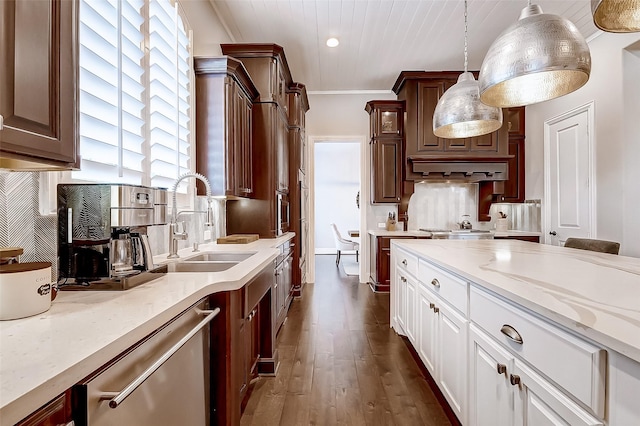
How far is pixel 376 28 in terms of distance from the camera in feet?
11.3

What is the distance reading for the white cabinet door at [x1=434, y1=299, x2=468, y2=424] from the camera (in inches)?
60.7

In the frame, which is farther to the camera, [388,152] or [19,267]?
[388,152]

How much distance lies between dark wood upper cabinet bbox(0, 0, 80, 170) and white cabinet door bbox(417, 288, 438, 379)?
195cm

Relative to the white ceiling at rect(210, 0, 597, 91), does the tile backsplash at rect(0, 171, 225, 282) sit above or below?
below

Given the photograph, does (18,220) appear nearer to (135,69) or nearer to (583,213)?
(135,69)

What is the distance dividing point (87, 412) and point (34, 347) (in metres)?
0.17

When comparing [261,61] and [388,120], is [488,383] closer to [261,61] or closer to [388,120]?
[261,61]

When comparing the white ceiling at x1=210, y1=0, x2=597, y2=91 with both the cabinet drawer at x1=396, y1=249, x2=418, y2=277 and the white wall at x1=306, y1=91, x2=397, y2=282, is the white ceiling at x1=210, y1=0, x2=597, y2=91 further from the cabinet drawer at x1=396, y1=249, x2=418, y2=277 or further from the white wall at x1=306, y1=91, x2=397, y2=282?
the cabinet drawer at x1=396, y1=249, x2=418, y2=277

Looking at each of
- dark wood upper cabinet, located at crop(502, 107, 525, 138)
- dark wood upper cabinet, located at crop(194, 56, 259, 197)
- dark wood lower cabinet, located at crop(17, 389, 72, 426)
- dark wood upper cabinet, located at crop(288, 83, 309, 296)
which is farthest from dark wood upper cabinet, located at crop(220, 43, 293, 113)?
dark wood upper cabinet, located at crop(502, 107, 525, 138)

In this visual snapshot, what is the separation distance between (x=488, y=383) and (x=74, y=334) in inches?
55.7

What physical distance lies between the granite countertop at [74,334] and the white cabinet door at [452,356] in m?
1.18

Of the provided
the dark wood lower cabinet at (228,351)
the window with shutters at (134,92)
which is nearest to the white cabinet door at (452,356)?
the dark wood lower cabinet at (228,351)

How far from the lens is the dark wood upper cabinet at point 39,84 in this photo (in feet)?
2.46

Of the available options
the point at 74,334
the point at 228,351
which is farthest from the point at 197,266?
the point at 74,334
